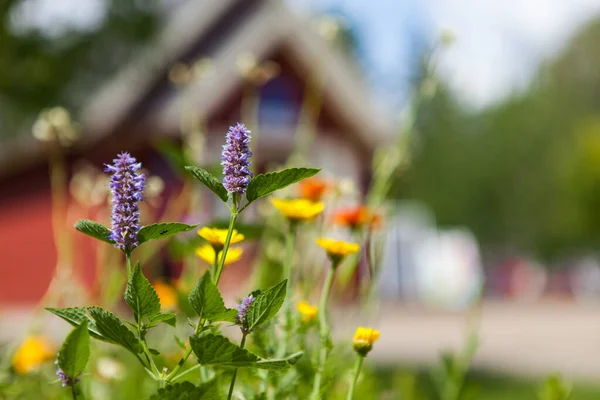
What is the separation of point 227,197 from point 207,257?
Result: 9.8 inches

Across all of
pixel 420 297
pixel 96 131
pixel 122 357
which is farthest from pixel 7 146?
pixel 420 297

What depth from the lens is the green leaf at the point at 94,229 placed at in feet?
2.21

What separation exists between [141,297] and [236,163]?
13cm

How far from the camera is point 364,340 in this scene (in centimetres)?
85

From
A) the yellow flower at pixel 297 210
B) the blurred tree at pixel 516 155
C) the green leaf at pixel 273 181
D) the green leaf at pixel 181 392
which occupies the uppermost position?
the blurred tree at pixel 516 155

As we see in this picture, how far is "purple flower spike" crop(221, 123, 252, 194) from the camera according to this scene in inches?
26.4

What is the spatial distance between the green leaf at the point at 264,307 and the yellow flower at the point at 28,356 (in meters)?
0.72

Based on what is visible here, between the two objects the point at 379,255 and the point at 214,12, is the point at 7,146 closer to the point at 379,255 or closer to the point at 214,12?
the point at 214,12

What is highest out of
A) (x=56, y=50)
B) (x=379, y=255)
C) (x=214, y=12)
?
(x=214, y=12)

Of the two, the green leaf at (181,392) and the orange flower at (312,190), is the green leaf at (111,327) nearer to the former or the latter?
the green leaf at (181,392)

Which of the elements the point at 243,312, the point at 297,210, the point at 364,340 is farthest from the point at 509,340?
the point at 243,312

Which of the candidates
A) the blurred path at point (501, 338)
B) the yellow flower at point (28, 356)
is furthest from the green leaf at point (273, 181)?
the blurred path at point (501, 338)

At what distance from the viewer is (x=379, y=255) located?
1.33 metres

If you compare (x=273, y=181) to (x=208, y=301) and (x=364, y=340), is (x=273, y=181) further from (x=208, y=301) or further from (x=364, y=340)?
(x=364, y=340)
